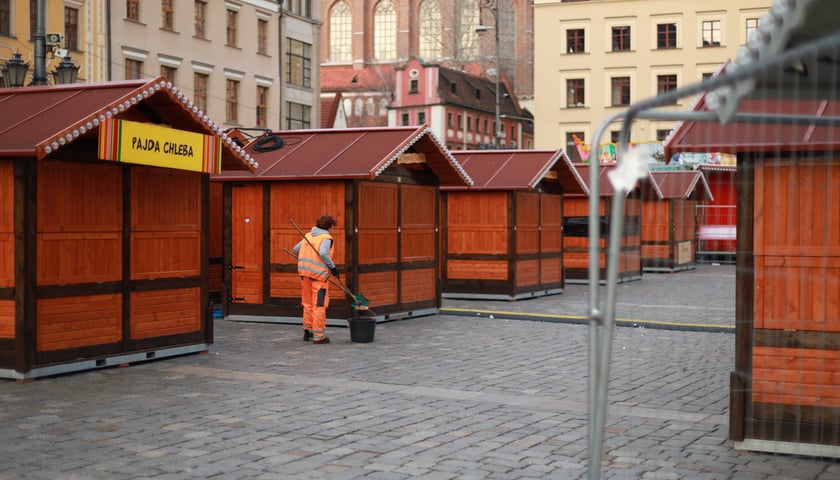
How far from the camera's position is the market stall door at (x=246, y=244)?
19750mm

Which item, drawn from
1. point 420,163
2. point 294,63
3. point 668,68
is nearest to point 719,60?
point 668,68

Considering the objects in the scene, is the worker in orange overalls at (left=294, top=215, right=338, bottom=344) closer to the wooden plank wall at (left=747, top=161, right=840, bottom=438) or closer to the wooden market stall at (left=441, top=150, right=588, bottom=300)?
the wooden plank wall at (left=747, top=161, right=840, bottom=438)

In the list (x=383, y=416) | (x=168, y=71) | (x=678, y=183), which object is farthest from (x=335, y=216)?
(x=168, y=71)

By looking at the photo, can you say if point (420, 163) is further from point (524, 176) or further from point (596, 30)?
point (596, 30)

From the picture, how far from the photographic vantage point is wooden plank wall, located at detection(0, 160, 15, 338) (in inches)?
481

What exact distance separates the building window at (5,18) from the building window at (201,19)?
37.6ft

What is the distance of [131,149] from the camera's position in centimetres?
1269

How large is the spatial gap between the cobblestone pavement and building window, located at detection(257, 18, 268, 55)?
38.3 meters

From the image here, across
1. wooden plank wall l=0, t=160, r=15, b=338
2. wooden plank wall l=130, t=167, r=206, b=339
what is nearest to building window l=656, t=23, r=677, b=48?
wooden plank wall l=130, t=167, r=206, b=339

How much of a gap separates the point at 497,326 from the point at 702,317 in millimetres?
4345

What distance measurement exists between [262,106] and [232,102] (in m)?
2.73

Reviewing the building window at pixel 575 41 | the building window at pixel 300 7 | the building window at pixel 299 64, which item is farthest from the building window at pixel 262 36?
the building window at pixel 575 41

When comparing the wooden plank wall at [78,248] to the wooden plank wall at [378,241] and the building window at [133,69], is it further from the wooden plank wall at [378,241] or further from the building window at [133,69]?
the building window at [133,69]

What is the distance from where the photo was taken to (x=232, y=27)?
1993 inches
